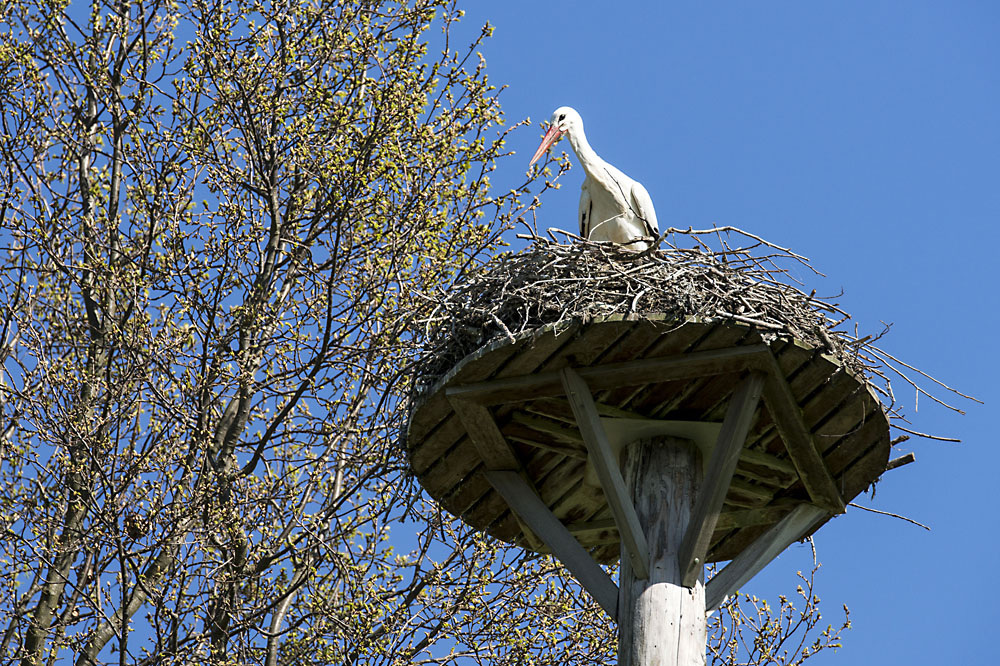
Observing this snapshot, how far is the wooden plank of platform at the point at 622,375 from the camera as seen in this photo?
6812mm

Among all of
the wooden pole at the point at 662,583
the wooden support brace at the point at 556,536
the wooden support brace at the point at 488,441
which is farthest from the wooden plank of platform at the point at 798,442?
the wooden support brace at the point at 488,441

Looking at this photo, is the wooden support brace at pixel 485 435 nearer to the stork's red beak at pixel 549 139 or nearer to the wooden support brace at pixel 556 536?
the wooden support brace at pixel 556 536

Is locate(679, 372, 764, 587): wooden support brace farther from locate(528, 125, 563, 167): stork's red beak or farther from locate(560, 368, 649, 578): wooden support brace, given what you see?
locate(528, 125, 563, 167): stork's red beak

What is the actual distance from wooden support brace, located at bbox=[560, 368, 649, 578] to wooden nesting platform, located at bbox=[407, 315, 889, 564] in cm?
6

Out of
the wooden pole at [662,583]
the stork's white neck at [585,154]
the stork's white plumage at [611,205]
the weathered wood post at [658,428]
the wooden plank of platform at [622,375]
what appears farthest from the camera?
the stork's white neck at [585,154]

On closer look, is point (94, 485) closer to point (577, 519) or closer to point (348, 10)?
point (577, 519)

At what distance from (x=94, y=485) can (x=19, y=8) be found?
4811 mm

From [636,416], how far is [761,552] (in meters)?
0.95

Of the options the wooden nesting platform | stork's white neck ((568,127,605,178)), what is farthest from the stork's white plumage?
the wooden nesting platform

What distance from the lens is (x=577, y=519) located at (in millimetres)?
8297

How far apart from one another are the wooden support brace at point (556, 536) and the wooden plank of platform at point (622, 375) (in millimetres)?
686

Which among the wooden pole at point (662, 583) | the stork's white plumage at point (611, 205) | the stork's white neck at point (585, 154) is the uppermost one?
the stork's white neck at point (585, 154)

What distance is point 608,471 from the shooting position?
6.79 meters

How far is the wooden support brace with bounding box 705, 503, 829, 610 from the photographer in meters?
6.92
